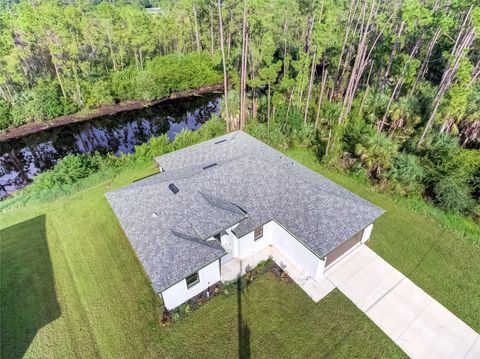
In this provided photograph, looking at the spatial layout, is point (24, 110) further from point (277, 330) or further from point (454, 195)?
point (454, 195)

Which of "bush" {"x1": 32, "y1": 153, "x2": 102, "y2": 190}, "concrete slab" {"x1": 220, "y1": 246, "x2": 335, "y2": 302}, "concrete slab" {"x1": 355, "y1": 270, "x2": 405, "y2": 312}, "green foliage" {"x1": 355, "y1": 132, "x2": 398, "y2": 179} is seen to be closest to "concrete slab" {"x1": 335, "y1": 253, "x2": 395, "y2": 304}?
"concrete slab" {"x1": 355, "y1": 270, "x2": 405, "y2": 312}

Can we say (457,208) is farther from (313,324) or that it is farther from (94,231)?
(94,231)

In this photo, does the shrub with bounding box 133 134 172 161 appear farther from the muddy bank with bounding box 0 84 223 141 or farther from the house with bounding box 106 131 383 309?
the muddy bank with bounding box 0 84 223 141

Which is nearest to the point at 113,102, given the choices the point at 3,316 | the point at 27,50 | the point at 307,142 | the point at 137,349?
the point at 27,50

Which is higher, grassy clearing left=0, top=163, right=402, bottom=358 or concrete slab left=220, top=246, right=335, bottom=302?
concrete slab left=220, top=246, right=335, bottom=302

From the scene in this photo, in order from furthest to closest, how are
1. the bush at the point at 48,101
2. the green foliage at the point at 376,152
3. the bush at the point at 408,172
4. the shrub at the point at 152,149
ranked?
the bush at the point at 48,101 → the shrub at the point at 152,149 → the green foliage at the point at 376,152 → the bush at the point at 408,172

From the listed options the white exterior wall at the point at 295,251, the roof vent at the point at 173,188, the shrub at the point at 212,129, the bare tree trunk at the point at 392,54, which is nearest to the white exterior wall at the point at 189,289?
the white exterior wall at the point at 295,251

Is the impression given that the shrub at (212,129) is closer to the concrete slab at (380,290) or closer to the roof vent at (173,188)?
the roof vent at (173,188)

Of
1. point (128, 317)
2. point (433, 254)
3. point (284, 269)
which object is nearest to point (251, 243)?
point (284, 269)
